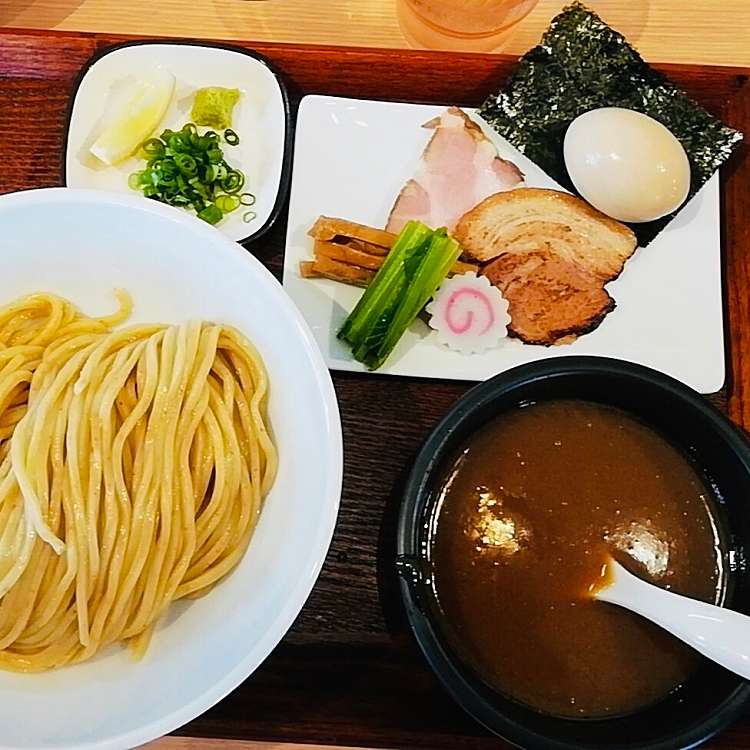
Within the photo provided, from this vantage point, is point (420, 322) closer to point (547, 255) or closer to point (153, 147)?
point (547, 255)

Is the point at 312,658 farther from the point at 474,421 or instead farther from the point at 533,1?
the point at 533,1

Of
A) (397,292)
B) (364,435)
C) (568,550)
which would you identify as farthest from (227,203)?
(568,550)

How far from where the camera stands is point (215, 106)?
168 centimetres

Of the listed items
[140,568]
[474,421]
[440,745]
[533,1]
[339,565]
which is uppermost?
[533,1]

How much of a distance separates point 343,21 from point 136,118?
1.68 ft

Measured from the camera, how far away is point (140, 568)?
124cm

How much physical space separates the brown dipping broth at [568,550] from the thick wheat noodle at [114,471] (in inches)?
12.3

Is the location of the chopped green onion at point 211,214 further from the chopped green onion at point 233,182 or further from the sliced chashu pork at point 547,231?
the sliced chashu pork at point 547,231

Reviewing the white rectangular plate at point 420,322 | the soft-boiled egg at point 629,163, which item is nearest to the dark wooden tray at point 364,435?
the white rectangular plate at point 420,322

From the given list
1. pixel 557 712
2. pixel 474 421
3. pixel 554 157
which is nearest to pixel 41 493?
pixel 474 421

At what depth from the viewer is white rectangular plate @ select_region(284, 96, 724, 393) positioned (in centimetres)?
158

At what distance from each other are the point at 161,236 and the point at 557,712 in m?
0.87

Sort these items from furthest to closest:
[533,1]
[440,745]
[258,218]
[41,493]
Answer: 1. [533,1]
2. [258,218]
3. [440,745]
4. [41,493]

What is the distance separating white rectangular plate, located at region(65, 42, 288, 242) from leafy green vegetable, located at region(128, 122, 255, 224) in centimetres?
2
